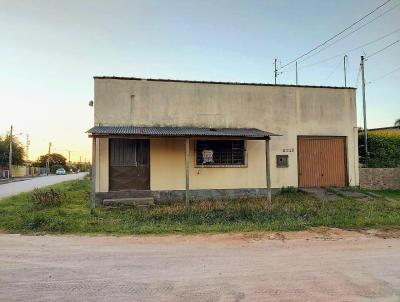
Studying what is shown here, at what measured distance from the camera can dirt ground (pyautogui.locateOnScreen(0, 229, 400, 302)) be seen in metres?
5.07

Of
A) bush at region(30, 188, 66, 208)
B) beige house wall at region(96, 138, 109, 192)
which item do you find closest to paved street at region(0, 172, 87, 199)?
bush at region(30, 188, 66, 208)

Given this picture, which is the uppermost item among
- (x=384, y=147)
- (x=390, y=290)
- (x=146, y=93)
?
(x=146, y=93)

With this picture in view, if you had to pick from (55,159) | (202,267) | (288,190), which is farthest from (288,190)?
(55,159)

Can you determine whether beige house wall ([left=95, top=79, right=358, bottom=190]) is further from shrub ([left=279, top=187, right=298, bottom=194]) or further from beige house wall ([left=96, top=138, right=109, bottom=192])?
shrub ([left=279, top=187, right=298, bottom=194])

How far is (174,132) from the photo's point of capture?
47.5 ft

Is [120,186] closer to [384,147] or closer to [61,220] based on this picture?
[61,220]

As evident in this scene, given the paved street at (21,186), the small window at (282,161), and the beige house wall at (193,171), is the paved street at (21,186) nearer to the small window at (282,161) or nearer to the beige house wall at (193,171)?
the beige house wall at (193,171)

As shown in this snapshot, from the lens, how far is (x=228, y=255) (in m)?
7.26

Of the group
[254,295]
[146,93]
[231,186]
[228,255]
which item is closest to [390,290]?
[254,295]

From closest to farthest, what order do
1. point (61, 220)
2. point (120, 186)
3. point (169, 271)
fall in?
point (169, 271) → point (61, 220) → point (120, 186)

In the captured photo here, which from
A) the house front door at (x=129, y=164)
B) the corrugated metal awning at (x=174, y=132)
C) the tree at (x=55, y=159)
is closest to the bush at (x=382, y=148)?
the corrugated metal awning at (x=174, y=132)

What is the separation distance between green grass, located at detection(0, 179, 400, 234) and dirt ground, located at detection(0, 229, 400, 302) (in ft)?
2.56

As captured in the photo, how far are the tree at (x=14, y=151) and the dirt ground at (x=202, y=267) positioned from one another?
189 feet

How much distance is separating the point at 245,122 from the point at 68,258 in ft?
37.3
